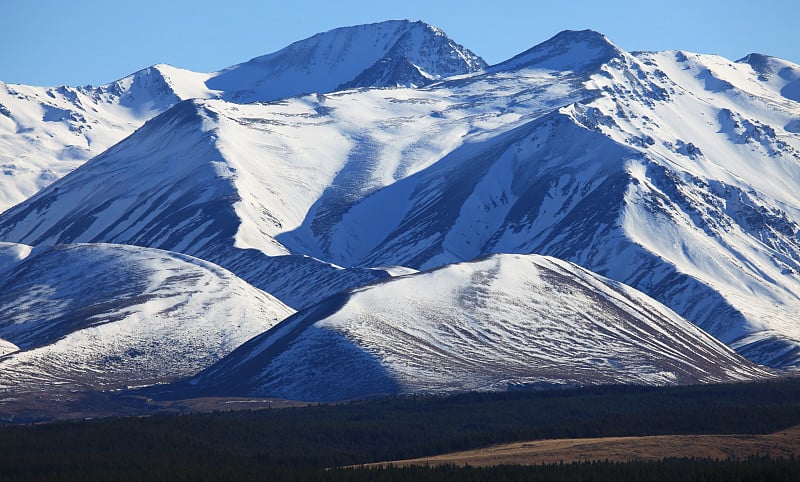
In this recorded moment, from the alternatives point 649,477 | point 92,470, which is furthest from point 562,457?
point 92,470

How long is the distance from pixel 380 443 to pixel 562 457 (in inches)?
1698

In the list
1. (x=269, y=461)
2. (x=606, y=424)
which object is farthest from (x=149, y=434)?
(x=606, y=424)

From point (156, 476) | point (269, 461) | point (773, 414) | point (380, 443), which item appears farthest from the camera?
point (380, 443)

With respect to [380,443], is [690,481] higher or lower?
higher

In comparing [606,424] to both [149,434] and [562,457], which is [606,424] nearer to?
[562,457]

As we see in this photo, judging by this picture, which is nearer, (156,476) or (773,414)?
(156,476)

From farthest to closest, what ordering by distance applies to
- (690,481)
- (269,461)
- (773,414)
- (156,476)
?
(773,414)
(269,461)
(156,476)
(690,481)

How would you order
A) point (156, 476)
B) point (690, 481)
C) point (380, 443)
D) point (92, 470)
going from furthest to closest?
point (380, 443) < point (92, 470) < point (156, 476) < point (690, 481)

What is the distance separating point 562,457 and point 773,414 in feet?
123

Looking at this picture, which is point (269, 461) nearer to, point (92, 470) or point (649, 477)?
point (92, 470)

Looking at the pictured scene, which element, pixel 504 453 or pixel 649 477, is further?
pixel 504 453

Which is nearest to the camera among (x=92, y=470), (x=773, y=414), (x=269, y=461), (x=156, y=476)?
(x=156, y=476)

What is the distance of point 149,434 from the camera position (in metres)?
183

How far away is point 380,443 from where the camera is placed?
193125 mm
